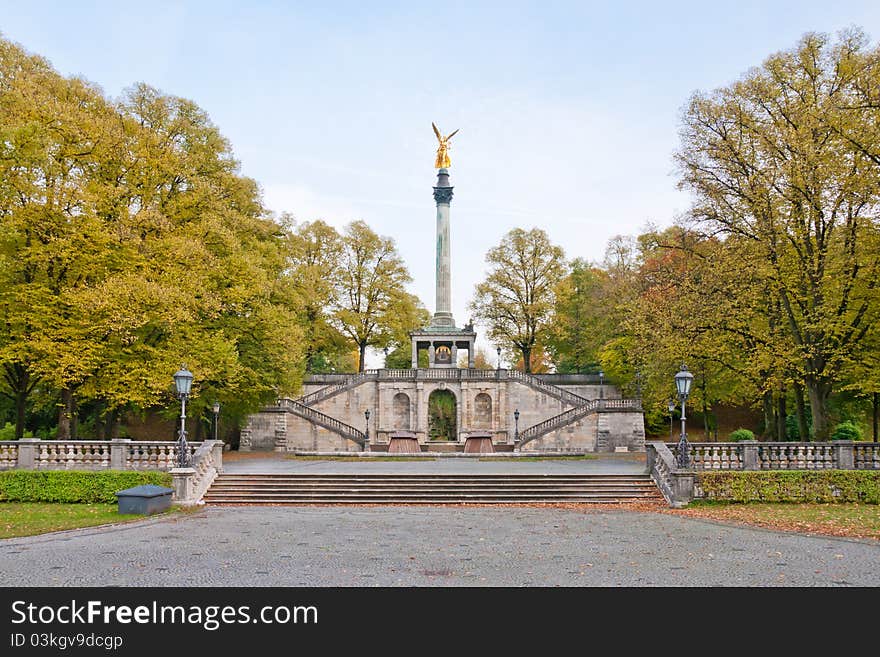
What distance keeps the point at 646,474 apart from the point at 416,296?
47.0 meters

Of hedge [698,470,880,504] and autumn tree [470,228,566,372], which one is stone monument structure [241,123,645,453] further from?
hedge [698,470,880,504]

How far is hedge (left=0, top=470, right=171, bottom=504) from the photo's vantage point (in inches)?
776

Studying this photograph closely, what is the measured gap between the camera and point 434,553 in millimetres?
12336

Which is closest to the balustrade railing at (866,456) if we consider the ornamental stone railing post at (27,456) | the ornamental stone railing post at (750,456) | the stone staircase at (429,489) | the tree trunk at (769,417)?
the ornamental stone railing post at (750,456)

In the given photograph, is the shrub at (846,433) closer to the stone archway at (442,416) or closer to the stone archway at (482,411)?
the stone archway at (482,411)

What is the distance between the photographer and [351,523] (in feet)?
53.4

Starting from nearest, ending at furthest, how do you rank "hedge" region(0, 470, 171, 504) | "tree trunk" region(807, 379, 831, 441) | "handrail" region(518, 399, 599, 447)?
"hedge" region(0, 470, 171, 504) → "tree trunk" region(807, 379, 831, 441) → "handrail" region(518, 399, 599, 447)

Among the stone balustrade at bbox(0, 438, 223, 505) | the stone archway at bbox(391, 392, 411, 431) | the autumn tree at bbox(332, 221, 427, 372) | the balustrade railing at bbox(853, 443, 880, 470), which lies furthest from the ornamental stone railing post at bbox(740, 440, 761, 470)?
the autumn tree at bbox(332, 221, 427, 372)

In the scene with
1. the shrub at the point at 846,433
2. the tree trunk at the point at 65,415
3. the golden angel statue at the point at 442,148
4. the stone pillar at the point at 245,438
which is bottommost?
the stone pillar at the point at 245,438

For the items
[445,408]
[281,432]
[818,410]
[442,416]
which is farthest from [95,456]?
[445,408]

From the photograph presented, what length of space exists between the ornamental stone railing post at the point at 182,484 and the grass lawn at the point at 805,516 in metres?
13.1

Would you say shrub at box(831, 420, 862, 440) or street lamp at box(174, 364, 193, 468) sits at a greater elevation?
street lamp at box(174, 364, 193, 468)

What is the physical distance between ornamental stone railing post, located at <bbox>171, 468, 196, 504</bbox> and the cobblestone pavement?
2385mm

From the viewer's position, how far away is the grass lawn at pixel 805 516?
583 inches
